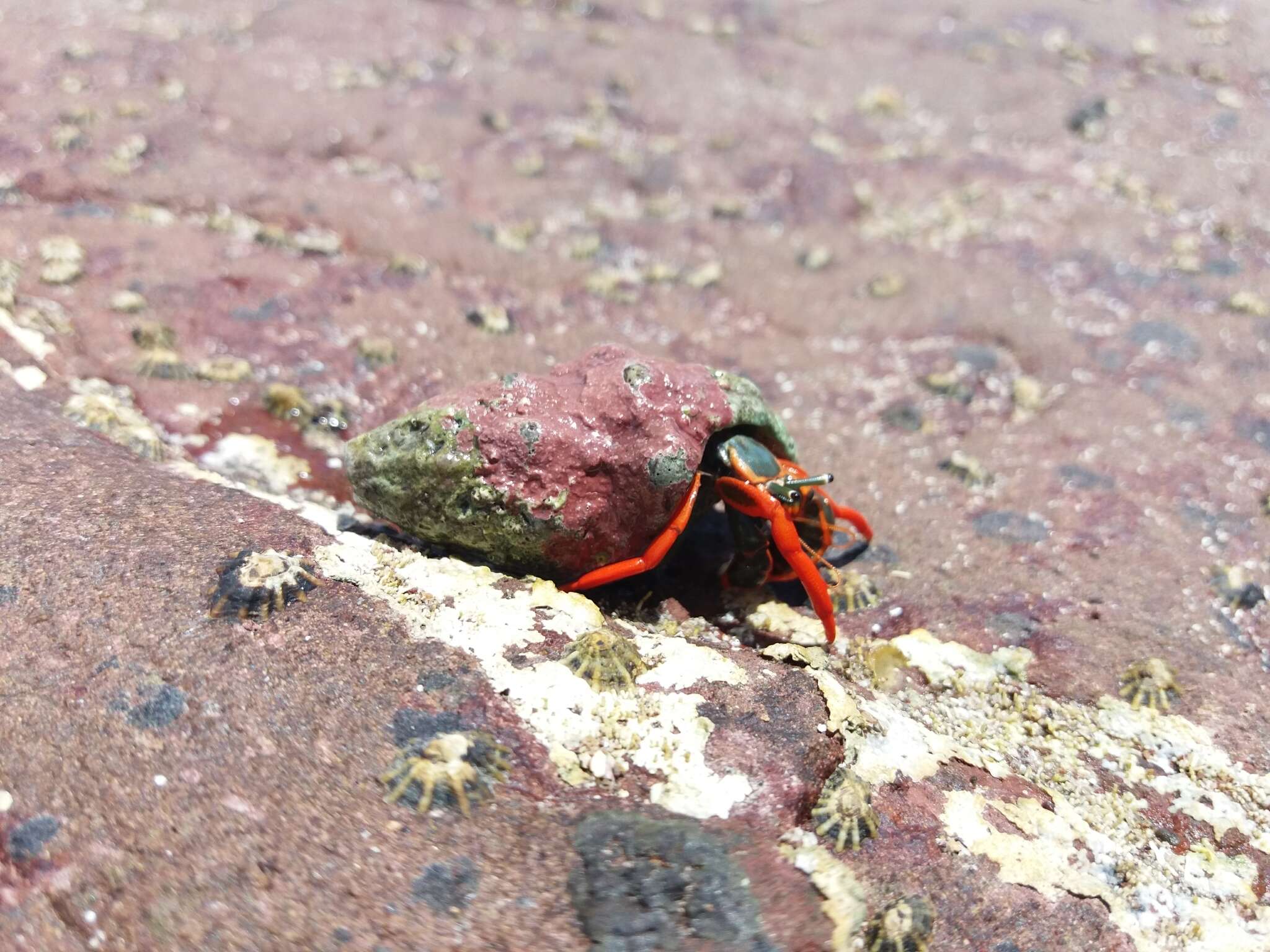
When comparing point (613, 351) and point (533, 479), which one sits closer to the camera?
point (533, 479)

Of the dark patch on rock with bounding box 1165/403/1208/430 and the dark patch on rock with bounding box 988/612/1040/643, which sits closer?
the dark patch on rock with bounding box 988/612/1040/643

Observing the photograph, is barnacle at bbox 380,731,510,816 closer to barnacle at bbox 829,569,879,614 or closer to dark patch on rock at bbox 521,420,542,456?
dark patch on rock at bbox 521,420,542,456

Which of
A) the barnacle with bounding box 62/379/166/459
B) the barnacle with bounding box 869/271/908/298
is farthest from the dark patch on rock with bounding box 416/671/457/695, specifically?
the barnacle with bounding box 869/271/908/298

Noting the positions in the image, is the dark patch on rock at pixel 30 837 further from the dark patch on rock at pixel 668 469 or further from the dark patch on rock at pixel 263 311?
the dark patch on rock at pixel 263 311

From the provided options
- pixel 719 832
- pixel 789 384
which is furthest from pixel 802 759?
pixel 789 384

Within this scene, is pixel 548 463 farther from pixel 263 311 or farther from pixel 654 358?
pixel 263 311

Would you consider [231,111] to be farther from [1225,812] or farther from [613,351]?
[1225,812]

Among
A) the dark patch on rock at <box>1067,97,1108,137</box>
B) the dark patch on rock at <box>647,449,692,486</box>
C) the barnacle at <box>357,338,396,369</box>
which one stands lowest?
the barnacle at <box>357,338,396,369</box>
